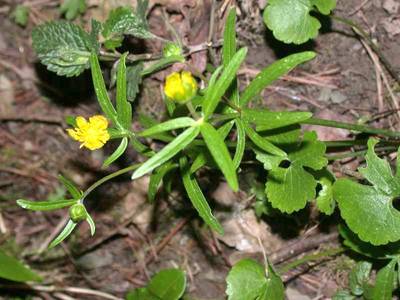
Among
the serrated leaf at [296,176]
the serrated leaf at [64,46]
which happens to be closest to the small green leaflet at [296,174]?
the serrated leaf at [296,176]

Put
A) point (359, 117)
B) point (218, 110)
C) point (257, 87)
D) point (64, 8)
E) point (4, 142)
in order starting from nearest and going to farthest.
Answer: point (257, 87) < point (218, 110) < point (359, 117) < point (64, 8) < point (4, 142)

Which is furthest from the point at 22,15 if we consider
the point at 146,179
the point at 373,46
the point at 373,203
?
the point at 373,203

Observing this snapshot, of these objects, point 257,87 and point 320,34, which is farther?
point 320,34

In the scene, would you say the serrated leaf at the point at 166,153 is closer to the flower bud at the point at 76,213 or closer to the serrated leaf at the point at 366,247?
the flower bud at the point at 76,213

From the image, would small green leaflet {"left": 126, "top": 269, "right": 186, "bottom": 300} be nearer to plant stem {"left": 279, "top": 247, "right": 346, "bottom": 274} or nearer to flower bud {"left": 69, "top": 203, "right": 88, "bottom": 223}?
plant stem {"left": 279, "top": 247, "right": 346, "bottom": 274}

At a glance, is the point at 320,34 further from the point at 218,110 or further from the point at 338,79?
the point at 218,110

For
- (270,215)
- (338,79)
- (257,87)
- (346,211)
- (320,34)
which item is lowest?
(270,215)

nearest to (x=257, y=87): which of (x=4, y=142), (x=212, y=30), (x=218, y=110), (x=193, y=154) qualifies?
(x=218, y=110)
